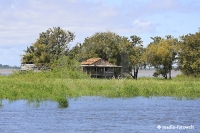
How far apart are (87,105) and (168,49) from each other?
49.4 m

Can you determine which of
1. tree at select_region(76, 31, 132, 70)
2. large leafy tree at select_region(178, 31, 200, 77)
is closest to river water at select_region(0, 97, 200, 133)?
large leafy tree at select_region(178, 31, 200, 77)

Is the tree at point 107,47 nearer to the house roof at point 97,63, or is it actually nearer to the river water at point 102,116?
the house roof at point 97,63

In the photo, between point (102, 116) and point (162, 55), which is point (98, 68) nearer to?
point (162, 55)

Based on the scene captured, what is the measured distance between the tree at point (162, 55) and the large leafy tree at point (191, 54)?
6.50 meters

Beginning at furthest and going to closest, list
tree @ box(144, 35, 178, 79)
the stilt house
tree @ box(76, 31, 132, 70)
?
→ tree @ box(76, 31, 132, 70) → tree @ box(144, 35, 178, 79) → the stilt house

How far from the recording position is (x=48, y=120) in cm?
2456

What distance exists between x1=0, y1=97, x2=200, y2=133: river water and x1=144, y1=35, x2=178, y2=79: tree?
43.2 metres

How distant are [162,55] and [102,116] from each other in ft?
171

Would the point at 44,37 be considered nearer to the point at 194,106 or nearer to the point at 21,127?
the point at 194,106

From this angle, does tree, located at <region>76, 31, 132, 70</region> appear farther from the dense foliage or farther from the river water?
the river water

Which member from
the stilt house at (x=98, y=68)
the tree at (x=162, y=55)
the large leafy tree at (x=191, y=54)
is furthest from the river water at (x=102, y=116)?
the tree at (x=162, y=55)

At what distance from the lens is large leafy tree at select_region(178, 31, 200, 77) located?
67900 millimetres

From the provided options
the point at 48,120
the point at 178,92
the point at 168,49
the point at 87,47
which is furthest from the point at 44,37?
the point at 48,120

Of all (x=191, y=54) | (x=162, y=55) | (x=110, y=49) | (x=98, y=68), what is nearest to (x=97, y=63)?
(x=98, y=68)
